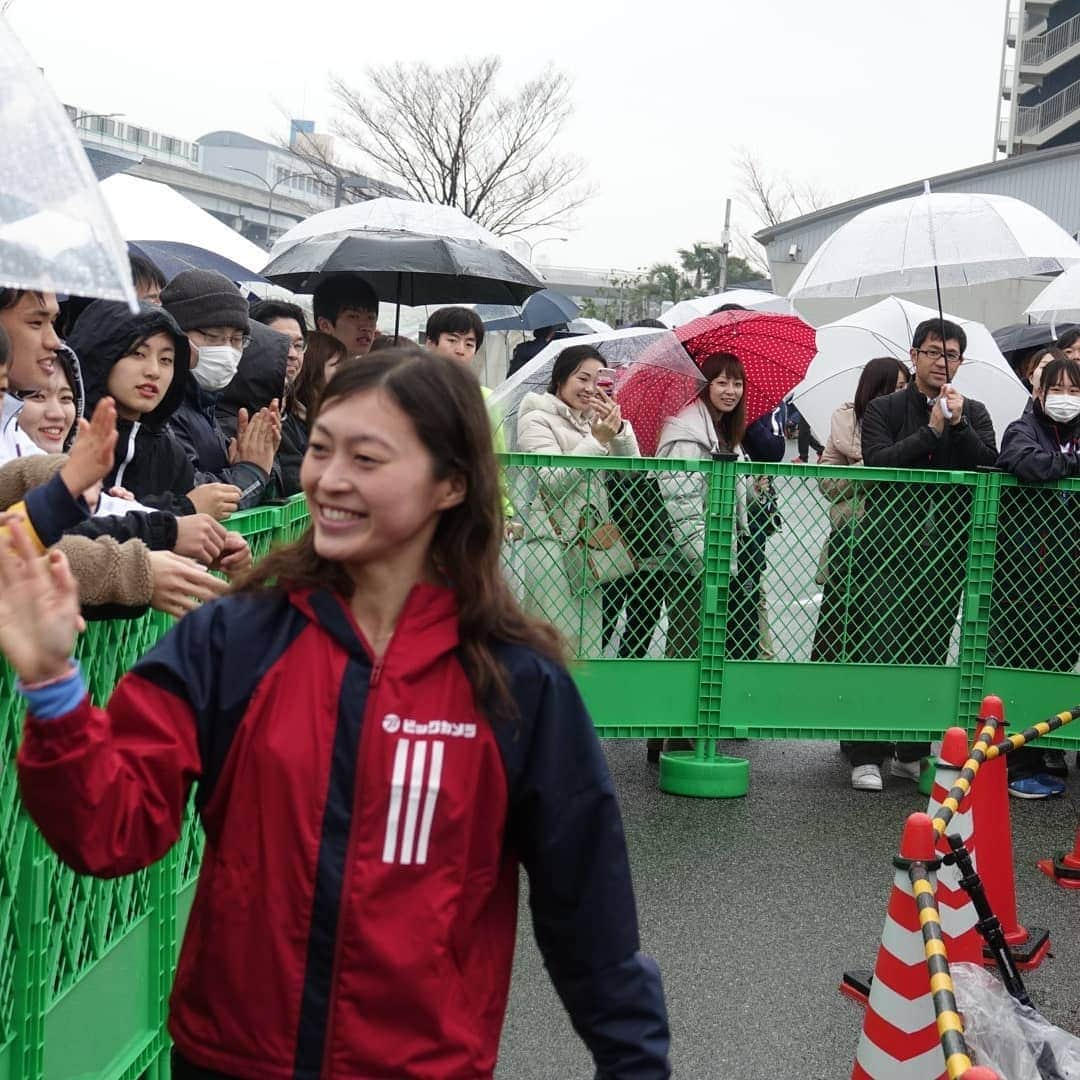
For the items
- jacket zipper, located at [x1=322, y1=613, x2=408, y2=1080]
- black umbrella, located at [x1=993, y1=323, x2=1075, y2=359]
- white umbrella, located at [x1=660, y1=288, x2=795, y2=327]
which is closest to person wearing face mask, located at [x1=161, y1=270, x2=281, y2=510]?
jacket zipper, located at [x1=322, y1=613, x2=408, y2=1080]

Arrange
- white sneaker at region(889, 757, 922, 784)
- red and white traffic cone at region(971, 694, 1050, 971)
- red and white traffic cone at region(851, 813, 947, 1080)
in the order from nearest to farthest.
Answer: red and white traffic cone at region(851, 813, 947, 1080) < red and white traffic cone at region(971, 694, 1050, 971) < white sneaker at region(889, 757, 922, 784)

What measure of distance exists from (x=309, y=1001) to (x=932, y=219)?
300 inches

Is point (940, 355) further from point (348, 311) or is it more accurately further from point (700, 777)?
point (348, 311)

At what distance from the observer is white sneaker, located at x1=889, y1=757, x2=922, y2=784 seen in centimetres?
771

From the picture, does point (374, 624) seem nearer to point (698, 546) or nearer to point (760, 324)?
point (698, 546)

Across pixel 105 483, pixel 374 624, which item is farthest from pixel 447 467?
pixel 105 483

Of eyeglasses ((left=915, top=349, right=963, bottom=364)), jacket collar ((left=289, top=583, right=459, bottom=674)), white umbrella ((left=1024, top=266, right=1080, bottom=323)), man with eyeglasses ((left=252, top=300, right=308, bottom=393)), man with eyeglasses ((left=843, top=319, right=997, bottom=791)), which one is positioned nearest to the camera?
jacket collar ((left=289, top=583, right=459, bottom=674))

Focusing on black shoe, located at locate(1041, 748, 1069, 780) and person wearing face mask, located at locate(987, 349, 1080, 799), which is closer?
person wearing face mask, located at locate(987, 349, 1080, 799)

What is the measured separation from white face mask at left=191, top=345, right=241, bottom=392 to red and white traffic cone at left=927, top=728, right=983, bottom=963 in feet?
9.03

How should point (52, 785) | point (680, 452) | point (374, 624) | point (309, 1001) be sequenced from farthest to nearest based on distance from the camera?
point (680, 452)
point (374, 624)
point (309, 1001)
point (52, 785)

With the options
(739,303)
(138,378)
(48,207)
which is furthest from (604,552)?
(739,303)

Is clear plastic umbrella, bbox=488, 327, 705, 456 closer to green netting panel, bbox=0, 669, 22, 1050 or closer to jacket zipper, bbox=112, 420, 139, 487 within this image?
jacket zipper, bbox=112, 420, 139, 487

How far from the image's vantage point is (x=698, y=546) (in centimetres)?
730

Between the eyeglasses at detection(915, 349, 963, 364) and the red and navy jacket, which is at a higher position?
the eyeglasses at detection(915, 349, 963, 364)
